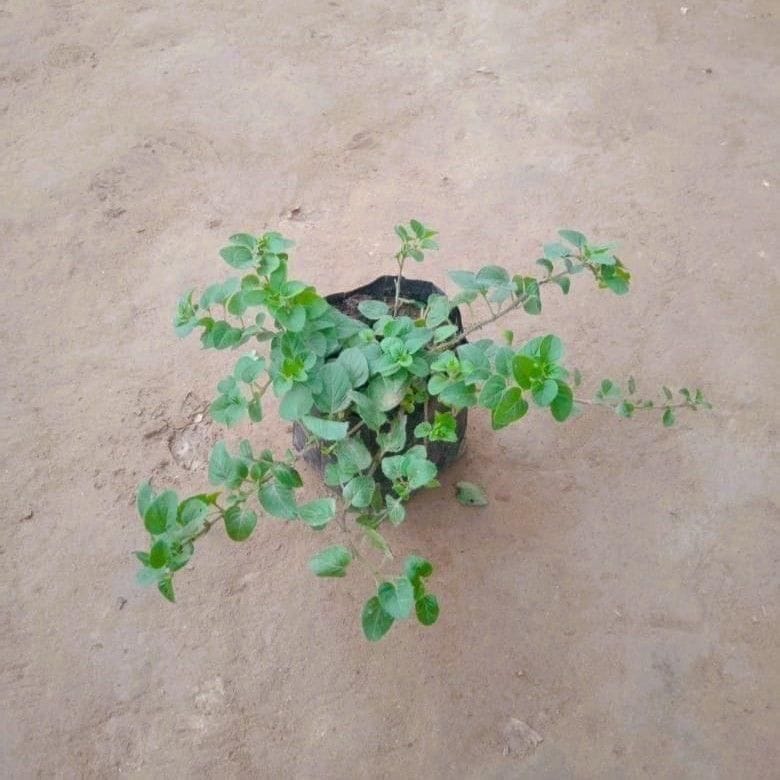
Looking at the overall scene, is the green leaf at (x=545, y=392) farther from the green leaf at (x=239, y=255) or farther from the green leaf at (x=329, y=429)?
the green leaf at (x=239, y=255)

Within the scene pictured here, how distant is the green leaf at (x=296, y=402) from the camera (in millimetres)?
1469

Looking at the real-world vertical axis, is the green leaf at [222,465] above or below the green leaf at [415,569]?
above

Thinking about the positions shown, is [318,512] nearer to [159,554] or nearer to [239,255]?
[159,554]

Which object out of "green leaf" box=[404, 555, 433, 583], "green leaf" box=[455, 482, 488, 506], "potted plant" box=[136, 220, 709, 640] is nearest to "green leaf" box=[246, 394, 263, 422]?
"potted plant" box=[136, 220, 709, 640]

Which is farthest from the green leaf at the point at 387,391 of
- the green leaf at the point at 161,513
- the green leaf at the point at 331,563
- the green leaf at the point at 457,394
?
the green leaf at the point at 161,513

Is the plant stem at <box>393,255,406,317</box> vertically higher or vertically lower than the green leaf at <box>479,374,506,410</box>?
lower

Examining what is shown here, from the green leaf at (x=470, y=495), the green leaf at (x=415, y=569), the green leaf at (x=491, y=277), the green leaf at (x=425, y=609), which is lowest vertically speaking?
the green leaf at (x=470, y=495)

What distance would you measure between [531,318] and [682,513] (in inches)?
28.9

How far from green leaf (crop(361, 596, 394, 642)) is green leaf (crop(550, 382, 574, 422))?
467mm

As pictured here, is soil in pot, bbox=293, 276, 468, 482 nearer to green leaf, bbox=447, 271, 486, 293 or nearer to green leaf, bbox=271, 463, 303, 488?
green leaf, bbox=447, 271, 486, 293

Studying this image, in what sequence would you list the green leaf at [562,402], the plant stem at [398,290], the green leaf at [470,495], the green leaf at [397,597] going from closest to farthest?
the green leaf at [397,597], the green leaf at [562,402], the plant stem at [398,290], the green leaf at [470,495]

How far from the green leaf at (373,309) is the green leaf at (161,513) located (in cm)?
58

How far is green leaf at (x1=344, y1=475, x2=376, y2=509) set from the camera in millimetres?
1492

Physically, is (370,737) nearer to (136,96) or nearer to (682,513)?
(682,513)
